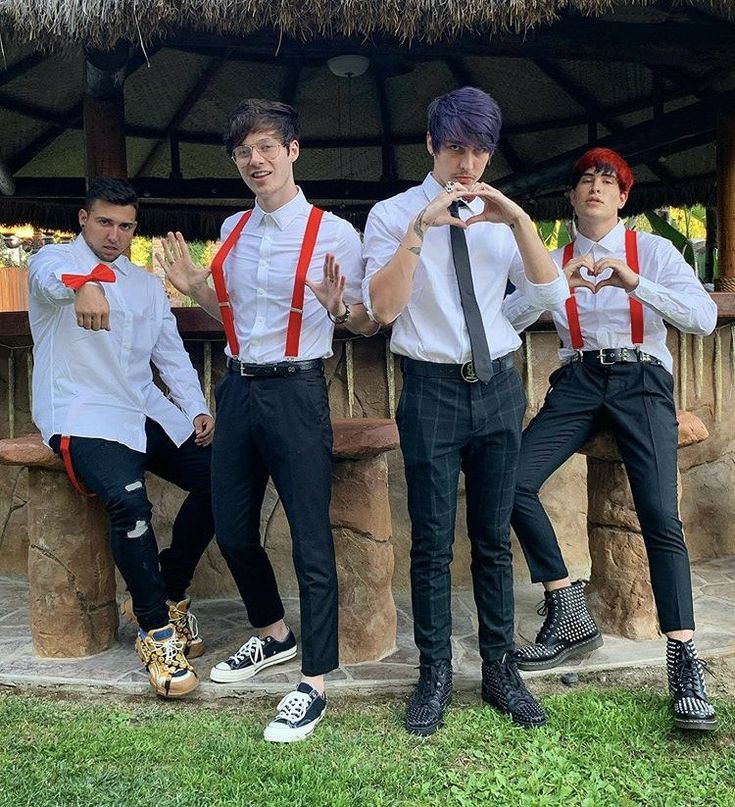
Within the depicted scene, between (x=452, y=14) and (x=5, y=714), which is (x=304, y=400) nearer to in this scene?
(x=5, y=714)

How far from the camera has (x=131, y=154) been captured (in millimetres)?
7172

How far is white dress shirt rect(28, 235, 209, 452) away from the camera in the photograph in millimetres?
2893

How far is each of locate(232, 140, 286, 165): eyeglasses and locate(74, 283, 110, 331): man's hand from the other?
67 cm

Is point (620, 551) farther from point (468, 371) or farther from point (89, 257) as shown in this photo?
point (89, 257)

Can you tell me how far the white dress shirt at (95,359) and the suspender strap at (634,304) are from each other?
1.69 metres

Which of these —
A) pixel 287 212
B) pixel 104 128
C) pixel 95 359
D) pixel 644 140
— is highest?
pixel 644 140

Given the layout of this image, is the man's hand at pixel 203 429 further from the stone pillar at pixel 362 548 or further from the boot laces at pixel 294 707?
the boot laces at pixel 294 707

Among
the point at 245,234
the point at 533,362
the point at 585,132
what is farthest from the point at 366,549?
the point at 585,132

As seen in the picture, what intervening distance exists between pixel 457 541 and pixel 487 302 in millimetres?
1994

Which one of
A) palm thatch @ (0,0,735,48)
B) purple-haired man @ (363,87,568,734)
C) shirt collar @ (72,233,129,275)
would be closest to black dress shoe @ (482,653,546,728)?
purple-haired man @ (363,87,568,734)

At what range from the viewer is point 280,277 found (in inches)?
101

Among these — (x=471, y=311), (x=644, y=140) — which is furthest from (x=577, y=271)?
(x=644, y=140)

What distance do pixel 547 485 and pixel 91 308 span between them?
2531 mm

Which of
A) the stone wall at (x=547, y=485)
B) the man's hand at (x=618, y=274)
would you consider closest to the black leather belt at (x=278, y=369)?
the man's hand at (x=618, y=274)
